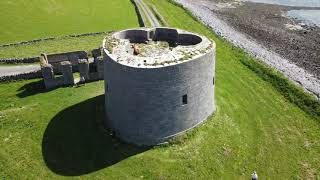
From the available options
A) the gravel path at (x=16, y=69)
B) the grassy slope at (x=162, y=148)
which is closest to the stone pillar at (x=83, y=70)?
the grassy slope at (x=162, y=148)

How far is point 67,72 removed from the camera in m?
37.5

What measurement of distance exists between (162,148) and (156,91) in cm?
438

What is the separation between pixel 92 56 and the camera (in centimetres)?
4306

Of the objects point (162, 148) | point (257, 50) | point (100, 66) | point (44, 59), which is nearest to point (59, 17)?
point (44, 59)

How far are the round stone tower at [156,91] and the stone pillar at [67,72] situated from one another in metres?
6.83

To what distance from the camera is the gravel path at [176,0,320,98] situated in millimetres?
45156

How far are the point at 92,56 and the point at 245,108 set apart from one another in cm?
1696

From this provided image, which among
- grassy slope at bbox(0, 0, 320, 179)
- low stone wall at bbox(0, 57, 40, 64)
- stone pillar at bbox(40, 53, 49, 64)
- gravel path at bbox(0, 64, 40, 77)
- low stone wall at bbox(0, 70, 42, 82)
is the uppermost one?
stone pillar at bbox(40, 53, 49, 64)

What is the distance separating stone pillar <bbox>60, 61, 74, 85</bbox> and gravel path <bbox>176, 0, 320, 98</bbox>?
24.0 m

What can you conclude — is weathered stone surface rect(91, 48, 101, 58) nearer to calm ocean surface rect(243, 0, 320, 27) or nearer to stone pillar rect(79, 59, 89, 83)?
stone pillar rect(79, 59, 89, 83)

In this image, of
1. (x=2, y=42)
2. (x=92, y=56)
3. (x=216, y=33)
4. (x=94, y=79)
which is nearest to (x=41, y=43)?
(x=2, y=42)

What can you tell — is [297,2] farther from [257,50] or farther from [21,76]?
[21,76]

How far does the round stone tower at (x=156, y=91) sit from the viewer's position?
27156 mm

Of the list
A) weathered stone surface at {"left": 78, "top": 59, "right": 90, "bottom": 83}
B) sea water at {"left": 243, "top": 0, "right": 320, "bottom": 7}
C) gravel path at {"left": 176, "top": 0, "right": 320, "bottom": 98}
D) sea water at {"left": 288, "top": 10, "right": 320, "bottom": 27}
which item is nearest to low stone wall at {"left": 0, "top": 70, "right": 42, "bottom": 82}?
weathered stone surface at {"left": 78, "top": 59, "right": 90, "bottom": 83}
